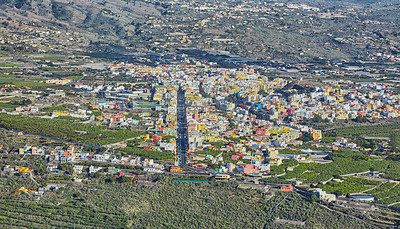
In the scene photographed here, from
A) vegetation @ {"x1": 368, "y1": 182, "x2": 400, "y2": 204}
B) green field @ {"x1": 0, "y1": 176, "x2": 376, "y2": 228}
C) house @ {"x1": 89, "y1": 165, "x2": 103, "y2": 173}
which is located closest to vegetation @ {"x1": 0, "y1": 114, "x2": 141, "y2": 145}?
house @ {"x1": 89, "y1": 165, "x2": 103, "y2": 173}

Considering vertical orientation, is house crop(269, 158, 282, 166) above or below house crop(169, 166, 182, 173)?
below

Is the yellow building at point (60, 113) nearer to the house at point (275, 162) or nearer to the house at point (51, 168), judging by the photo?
the house at point (51, 168)

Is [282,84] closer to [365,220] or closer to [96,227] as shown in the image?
[365,220]

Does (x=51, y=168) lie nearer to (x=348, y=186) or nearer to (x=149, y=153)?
(x=149, y=153)

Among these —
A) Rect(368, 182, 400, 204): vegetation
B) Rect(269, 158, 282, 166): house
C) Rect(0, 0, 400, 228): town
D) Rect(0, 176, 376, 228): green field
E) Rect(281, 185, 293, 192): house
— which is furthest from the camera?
Rect(269, 158, 282, 166): house

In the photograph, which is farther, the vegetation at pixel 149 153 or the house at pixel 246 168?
the vegetation at pixel 149 153

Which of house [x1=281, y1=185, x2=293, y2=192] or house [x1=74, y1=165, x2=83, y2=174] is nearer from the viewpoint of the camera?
house [x1=281, y1=185, x2=293, y2=192]

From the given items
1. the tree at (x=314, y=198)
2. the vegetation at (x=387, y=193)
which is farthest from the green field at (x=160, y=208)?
the vegetation at (x=387, y=193)

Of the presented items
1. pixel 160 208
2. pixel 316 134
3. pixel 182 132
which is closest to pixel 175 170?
pixel 160 208

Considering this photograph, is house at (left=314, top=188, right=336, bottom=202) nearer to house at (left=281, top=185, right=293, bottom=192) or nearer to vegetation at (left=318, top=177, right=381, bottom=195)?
vegetation at (left=318, top=177, right=381, bottom=195)
